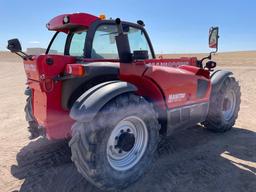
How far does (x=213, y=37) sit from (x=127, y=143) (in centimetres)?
249

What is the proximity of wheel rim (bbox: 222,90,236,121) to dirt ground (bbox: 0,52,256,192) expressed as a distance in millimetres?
329

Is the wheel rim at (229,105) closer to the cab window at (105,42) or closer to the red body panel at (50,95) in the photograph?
the cab window at (105,42)

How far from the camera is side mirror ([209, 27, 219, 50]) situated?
472 centimetres

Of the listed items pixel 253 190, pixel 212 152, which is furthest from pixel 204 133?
pixel 253 190

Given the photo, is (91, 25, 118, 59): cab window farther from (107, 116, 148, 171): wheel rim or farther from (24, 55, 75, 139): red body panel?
(107, 116, 148, 171): wheel rim

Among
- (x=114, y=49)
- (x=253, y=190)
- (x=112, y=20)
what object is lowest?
(x=253, y=190)

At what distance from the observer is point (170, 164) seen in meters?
4.07

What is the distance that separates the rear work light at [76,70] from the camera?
10.2ft

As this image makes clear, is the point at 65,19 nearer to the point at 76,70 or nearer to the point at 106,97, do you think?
the point at 76,70

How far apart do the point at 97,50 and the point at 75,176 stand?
1695mm

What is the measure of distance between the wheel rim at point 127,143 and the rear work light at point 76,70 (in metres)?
0.75

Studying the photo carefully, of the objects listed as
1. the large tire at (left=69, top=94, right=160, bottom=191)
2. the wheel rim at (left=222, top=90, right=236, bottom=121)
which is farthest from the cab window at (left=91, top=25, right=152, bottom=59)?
the wheel rim at (left=222, top=90, right=236, bottom=121)

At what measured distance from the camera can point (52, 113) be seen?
350cm

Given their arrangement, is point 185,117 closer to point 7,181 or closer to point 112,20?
point 112,20
